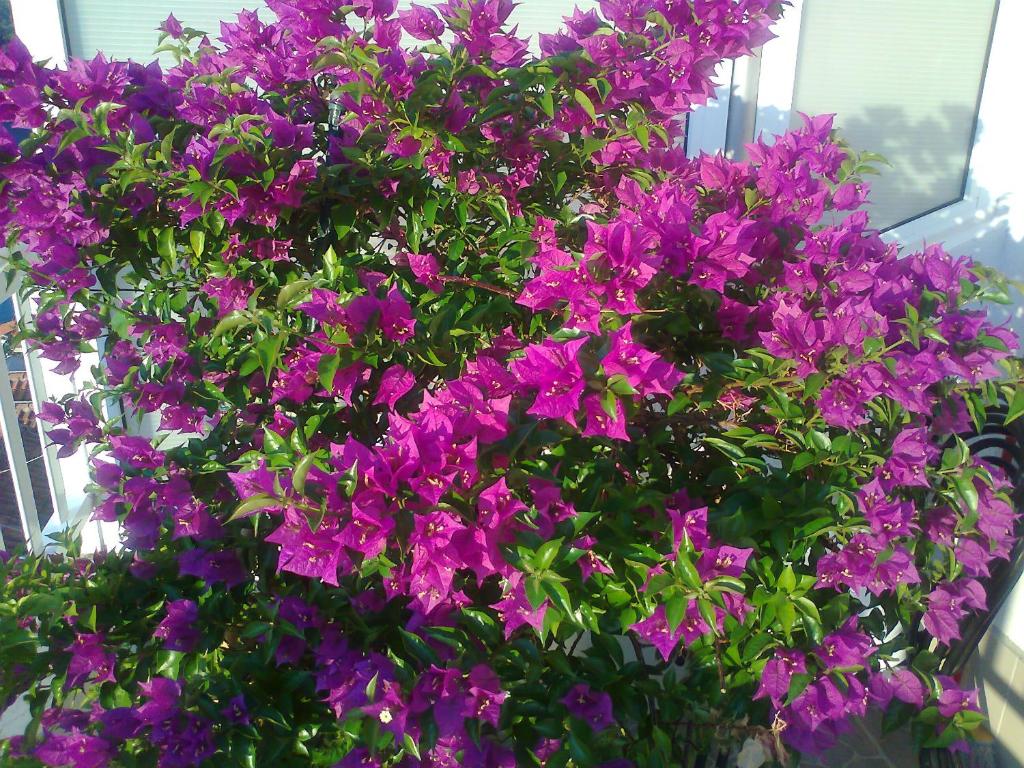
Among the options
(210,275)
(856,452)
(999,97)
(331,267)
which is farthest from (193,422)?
(999,97)

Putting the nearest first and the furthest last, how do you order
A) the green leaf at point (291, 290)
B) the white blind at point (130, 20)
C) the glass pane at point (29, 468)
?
the green leaf at point (291, 290) < the white blind at point (130, 20) < the glass pane at point (29, 468)

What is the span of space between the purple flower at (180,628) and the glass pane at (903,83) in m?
1.84

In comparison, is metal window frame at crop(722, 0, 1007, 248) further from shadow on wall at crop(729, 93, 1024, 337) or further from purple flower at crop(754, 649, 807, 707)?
purple flower at crop(754, 649, 807, 707)

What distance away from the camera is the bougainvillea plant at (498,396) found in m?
0.89

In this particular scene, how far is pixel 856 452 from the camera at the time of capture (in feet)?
3.27

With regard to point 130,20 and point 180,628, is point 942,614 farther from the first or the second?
point 130,20

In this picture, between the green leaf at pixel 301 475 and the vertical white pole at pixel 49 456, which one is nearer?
Result: the green leaf at pixel 301 475

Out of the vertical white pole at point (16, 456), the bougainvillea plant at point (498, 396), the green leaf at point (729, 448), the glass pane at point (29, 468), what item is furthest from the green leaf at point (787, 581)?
the glass pane at point (29, 468)

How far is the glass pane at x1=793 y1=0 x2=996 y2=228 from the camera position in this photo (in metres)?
2.03

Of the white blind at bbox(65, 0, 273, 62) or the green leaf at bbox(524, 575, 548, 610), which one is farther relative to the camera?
the white blind at bbox(65, 0, 273, 62)

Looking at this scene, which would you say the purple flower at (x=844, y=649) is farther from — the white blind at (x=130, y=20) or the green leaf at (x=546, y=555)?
the white blind at (x=130, y=20)

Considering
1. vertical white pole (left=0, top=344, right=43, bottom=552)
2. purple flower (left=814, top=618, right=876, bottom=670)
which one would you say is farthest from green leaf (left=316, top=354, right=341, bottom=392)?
vertical white pole (left=0, top=344, right=43, bottom=552)

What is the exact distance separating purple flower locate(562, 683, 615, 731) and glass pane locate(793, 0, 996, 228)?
163 centimetres

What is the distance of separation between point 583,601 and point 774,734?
43 cm
